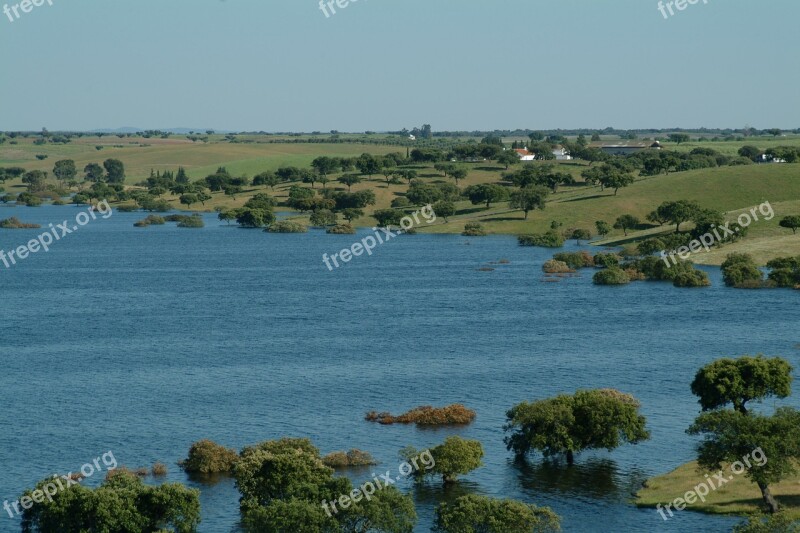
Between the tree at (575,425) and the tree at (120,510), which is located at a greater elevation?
the tree at (575,425)

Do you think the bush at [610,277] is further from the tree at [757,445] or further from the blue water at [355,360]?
the tree at [757,445]

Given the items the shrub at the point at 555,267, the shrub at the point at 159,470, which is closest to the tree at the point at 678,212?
the shrub at the point at 555,267

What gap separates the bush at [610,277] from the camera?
155 m

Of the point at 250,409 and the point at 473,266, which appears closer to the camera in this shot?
the point at 250,409

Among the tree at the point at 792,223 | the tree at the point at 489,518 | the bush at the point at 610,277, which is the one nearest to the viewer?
the tree at the point at 489,518

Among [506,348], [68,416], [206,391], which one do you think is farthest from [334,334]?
[68,416]

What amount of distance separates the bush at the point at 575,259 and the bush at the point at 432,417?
303 feet

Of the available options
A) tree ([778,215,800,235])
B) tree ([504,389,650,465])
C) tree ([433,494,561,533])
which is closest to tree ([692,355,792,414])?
tree ([504,389,650,465])

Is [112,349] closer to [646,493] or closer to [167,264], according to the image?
[646,493]

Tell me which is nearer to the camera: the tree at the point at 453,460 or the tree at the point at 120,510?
the tree at the point at 120,510

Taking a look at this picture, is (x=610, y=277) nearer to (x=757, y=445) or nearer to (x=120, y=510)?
(x=757, y=445)

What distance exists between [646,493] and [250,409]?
107 ft

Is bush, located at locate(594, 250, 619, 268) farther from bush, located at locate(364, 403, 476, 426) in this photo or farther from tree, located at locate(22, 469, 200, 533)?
tree, located at locate(22, 469, 200, 533)

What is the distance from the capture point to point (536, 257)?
609 feet
